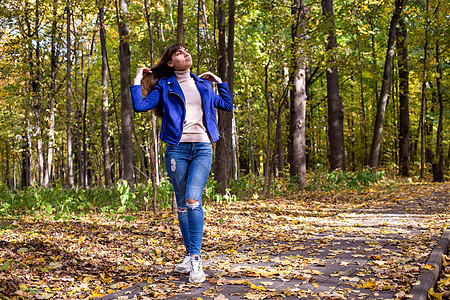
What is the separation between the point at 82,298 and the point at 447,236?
4.58 meters

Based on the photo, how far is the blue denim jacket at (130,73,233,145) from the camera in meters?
3.86

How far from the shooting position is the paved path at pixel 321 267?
341 cm

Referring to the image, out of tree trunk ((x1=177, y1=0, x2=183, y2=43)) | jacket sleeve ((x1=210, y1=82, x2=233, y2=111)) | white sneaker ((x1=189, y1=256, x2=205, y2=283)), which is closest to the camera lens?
white sneaker ((x1=189, y1=256, x2=205, y2=283))

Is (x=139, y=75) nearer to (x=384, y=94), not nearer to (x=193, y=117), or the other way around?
(x=193, y=117)

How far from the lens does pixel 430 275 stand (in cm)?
361

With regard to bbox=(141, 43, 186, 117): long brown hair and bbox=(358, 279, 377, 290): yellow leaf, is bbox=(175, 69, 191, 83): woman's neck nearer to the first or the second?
bbox=(141, 43, 186, 117): long brown hair

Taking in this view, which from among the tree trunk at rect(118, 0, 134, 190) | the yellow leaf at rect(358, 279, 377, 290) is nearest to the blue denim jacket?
the yellow leaf at rect(358, 279, 377, 290)

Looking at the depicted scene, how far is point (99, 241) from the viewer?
5793mm

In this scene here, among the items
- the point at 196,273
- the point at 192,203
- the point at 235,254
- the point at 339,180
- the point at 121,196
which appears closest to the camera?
the point at 196,273

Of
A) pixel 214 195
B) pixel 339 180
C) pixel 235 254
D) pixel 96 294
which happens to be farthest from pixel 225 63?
pixel 96 294

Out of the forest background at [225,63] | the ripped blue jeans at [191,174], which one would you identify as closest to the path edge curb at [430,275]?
the ripped blue jeans at [191,174]

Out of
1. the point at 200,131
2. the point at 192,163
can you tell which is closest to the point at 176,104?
the point at 200,131

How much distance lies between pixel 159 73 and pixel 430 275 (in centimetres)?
315

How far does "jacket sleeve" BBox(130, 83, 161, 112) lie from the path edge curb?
2.75m
